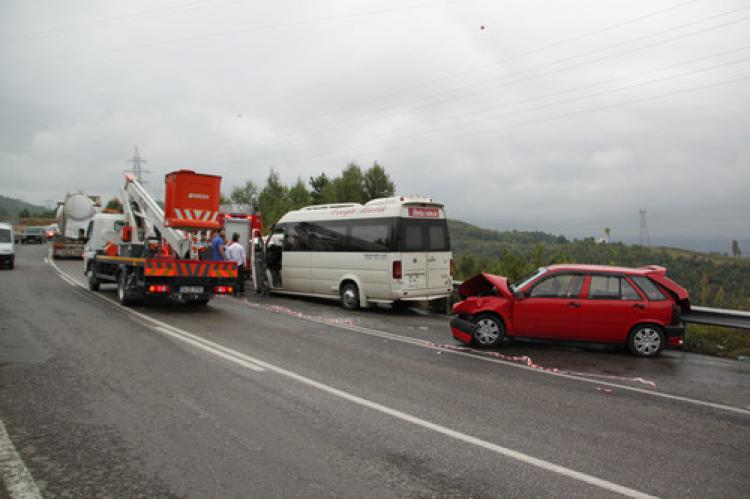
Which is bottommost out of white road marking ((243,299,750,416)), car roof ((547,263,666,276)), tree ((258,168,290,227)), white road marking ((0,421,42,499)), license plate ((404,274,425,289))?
white road marking ((243,299,750,416))

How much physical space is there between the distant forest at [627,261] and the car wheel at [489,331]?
6362 mm

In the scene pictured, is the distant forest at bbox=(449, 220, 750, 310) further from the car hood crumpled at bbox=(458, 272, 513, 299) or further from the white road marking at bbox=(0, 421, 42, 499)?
the white road marking at bbox=(0, 421, 42, 499)

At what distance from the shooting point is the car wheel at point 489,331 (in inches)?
368

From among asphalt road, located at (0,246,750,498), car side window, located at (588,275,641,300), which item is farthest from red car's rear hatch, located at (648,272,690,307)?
asphalt road, located at (0,246,750,498)

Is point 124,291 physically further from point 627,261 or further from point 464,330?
point 627,261

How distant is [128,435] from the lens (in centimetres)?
462

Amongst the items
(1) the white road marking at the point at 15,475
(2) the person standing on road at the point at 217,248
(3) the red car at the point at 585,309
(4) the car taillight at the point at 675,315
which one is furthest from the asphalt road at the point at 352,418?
(2) the person standing on road at the point at 217,248

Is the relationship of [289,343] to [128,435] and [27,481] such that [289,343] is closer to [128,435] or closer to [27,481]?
[128,435]

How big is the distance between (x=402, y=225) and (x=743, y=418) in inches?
344

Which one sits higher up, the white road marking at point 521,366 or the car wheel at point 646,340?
the car wheel at point 646,340

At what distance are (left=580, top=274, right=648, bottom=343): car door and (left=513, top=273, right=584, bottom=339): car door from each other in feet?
0.57

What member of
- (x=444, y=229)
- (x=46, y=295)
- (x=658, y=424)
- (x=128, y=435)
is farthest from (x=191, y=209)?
(x=658, y=424)

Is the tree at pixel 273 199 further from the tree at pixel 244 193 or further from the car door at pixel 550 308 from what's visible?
the car door at pixel 550 308

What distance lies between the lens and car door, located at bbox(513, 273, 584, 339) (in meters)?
9.04
